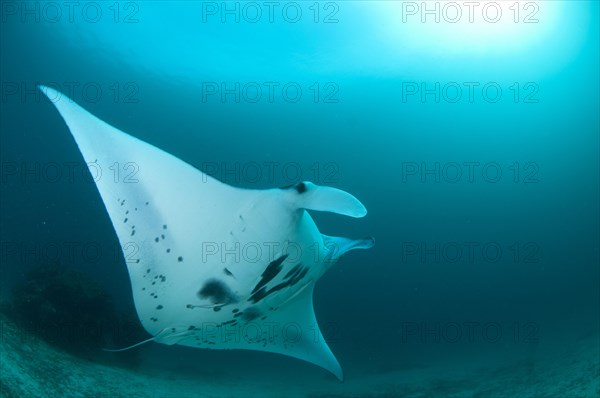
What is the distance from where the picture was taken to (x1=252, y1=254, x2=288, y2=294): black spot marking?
227cm

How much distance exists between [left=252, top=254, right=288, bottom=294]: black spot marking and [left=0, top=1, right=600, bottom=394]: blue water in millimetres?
5180

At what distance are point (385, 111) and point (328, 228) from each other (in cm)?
567

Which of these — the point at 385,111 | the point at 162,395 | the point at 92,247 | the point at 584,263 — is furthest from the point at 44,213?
the point at 584,263

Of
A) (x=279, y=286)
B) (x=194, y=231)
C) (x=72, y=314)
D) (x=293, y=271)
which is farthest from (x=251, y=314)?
(x=72, y=314)

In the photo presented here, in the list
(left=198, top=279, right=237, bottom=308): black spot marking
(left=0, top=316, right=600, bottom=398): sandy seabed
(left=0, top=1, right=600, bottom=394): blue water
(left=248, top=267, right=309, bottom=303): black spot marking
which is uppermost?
(left=0, top=1, right=600, bottom=394): blue water

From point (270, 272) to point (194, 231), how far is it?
50 cm

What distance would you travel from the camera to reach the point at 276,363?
11.0m

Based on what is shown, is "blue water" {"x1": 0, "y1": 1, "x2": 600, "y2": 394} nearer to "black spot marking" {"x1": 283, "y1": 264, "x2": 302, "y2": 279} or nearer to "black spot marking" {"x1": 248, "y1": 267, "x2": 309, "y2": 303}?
"black spot marking" {"x1": 248, "y1": 267, "x2": 309, "y2": 303}

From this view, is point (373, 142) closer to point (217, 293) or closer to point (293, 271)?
point (293, 271)

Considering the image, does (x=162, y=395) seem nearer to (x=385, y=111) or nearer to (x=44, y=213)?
(x=44, y=213)

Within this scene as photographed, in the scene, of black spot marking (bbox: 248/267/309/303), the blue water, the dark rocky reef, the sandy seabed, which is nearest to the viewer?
black spot marking (bbox: 248/267/309/303)

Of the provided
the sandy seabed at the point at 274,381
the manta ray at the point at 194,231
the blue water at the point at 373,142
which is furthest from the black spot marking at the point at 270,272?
the blue water at the point at 373,142

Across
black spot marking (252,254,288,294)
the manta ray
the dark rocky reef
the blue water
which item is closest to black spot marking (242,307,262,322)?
the manta ray

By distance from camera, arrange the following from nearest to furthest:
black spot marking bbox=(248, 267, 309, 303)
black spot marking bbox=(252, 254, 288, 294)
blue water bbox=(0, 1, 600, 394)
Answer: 1. black spot marking bbox=(252, 254, 288, 294)
2. black spot marking bbox=(248, 267, 309, 303)
3. blue water bbox=(0, 1, 600, 394)
